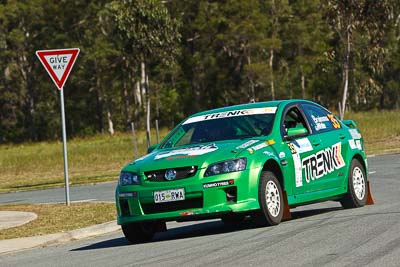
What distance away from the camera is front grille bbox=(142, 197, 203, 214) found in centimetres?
1169

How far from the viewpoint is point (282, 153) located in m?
12.6

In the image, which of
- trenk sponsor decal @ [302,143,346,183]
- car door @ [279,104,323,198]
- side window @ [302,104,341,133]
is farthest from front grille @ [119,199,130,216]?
side window @ [302,104,341,133]

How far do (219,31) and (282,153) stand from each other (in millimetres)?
65614

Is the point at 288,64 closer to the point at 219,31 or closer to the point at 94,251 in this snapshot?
the point at 219,31

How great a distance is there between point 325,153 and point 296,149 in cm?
78

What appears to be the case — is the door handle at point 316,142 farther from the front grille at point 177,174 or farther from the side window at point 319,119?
the front grille at point 177,174

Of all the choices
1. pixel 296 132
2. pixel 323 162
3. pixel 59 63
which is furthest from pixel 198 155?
pixel 59 63

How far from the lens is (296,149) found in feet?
42.5

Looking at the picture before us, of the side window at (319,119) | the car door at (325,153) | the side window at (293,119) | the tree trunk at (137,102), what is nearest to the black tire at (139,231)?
the car door at (325,153)

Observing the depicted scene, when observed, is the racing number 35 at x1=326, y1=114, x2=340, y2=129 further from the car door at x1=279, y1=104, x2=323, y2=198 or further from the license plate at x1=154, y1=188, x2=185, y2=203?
the license plate at x1=154, y1=188, x2=185, y2=203

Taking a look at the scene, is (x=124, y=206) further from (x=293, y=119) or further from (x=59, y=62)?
(x=59, y=62)

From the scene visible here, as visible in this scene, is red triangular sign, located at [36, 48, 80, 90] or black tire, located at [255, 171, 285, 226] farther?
red triangular sign, located at [36, 48, 80, 90]

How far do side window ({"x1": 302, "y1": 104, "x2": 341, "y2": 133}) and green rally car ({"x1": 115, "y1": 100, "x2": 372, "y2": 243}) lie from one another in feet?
0.06

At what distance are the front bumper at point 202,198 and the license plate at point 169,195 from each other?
0.04 metres
